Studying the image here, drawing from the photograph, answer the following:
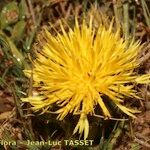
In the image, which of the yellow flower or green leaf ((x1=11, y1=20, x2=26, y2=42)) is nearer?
→ the yellow flower

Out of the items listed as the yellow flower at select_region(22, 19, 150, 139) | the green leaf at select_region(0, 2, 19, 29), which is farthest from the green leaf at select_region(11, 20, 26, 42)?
the yellow flower at select_region(22, 19, 150, 139)

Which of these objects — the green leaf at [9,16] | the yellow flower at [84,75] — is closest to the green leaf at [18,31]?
the green leaf at [9,16]

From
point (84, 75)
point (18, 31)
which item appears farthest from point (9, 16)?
point (84, 75)

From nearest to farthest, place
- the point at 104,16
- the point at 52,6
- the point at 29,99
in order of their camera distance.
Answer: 1. the point at 29,99
2. the point at 104,16
3. the point at 52,6

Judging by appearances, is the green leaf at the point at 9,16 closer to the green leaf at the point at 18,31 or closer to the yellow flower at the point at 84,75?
the green leaf at the point at 18,31

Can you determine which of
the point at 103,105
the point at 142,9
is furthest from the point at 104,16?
the point at 103,105

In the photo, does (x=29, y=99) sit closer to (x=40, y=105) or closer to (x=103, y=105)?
(x=40, y=105)

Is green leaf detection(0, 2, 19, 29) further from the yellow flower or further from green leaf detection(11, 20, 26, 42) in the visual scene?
the yellow flower

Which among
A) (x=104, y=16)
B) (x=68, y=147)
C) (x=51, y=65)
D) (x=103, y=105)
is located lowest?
Answer: (x=68, y=147)

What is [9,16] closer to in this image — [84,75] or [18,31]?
[18,31]
